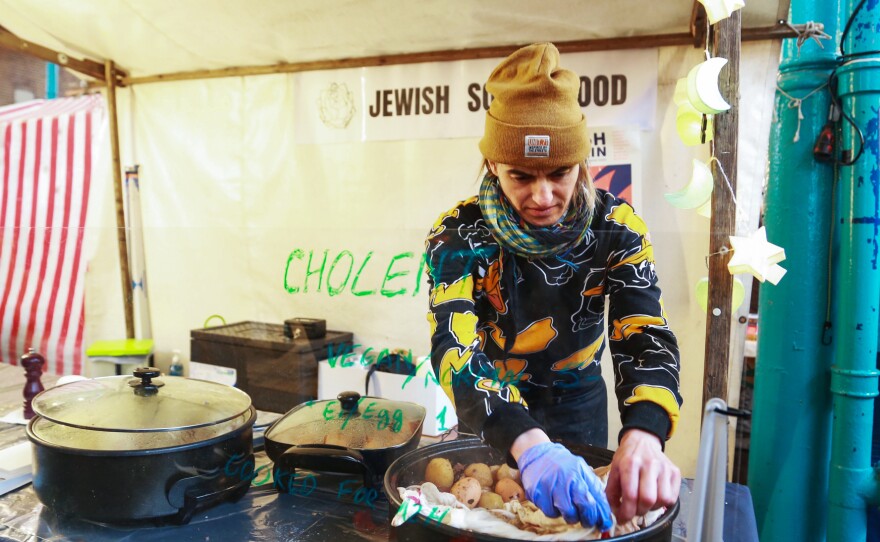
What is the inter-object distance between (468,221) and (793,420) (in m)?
1.42

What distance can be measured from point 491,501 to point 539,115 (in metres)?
0.61

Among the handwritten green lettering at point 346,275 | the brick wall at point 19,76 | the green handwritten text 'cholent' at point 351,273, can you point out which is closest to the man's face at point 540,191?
the green handwritten text 'cholent' at point 351,273

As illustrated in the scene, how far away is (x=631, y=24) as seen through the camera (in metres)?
1.80

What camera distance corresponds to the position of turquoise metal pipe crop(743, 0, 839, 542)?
1643mm

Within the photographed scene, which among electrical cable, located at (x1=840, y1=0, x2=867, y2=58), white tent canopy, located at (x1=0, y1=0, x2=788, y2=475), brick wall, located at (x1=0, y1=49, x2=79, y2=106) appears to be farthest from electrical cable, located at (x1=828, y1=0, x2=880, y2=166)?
brick wall, located at (x1=0, y1=49, x2=79, y2=106)

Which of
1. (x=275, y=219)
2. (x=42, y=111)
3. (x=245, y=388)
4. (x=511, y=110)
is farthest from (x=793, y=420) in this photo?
(x=42, y=111)

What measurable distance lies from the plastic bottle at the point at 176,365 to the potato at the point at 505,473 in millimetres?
1305

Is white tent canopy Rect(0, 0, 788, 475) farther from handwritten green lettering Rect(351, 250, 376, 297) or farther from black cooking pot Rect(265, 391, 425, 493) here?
black cooking pot Rect(265, 391, 425, 493)

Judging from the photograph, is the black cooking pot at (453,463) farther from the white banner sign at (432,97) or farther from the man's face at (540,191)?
the white banner sign at (432,97)

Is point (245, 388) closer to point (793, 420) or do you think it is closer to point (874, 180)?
point (793, 420)

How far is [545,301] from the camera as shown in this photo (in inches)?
38.4

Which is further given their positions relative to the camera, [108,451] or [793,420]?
[793,420]

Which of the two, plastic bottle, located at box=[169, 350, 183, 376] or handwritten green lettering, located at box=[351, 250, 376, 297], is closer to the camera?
handwritten green lettering, located at box=[351, 250, 376, 297]

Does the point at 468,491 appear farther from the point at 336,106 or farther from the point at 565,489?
the point at 336,106
